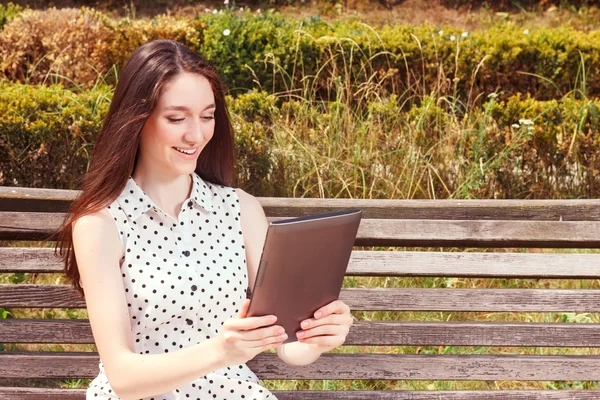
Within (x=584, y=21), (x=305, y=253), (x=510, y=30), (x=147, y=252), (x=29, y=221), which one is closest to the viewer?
(x=305, y=253)

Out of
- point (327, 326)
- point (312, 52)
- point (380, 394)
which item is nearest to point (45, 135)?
point (380, 394)

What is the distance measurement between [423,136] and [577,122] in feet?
2.82

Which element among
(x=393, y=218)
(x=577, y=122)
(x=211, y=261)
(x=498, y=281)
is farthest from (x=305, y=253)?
(x=577, y=122)

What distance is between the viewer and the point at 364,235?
282cm

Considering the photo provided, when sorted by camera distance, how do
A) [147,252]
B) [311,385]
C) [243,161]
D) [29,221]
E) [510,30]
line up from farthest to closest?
[510,30] < [243,161] < [311,385] < [29,221] < [147,252]

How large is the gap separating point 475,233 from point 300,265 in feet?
3.38

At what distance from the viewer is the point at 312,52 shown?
7152mm

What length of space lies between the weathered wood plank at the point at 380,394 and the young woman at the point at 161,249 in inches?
15.8

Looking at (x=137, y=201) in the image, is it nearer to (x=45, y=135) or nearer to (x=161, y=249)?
(x=161, y=249)

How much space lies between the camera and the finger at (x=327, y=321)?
6.96ft

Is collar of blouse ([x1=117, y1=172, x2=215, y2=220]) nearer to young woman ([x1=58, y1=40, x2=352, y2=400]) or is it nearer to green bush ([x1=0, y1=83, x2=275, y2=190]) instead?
young woman ([x1=58, y1=40, x2=352, y2=400])

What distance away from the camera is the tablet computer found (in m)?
1.91

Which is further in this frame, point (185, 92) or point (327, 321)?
point (185, 92)

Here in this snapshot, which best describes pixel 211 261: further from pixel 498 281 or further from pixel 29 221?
pixel 498 281
